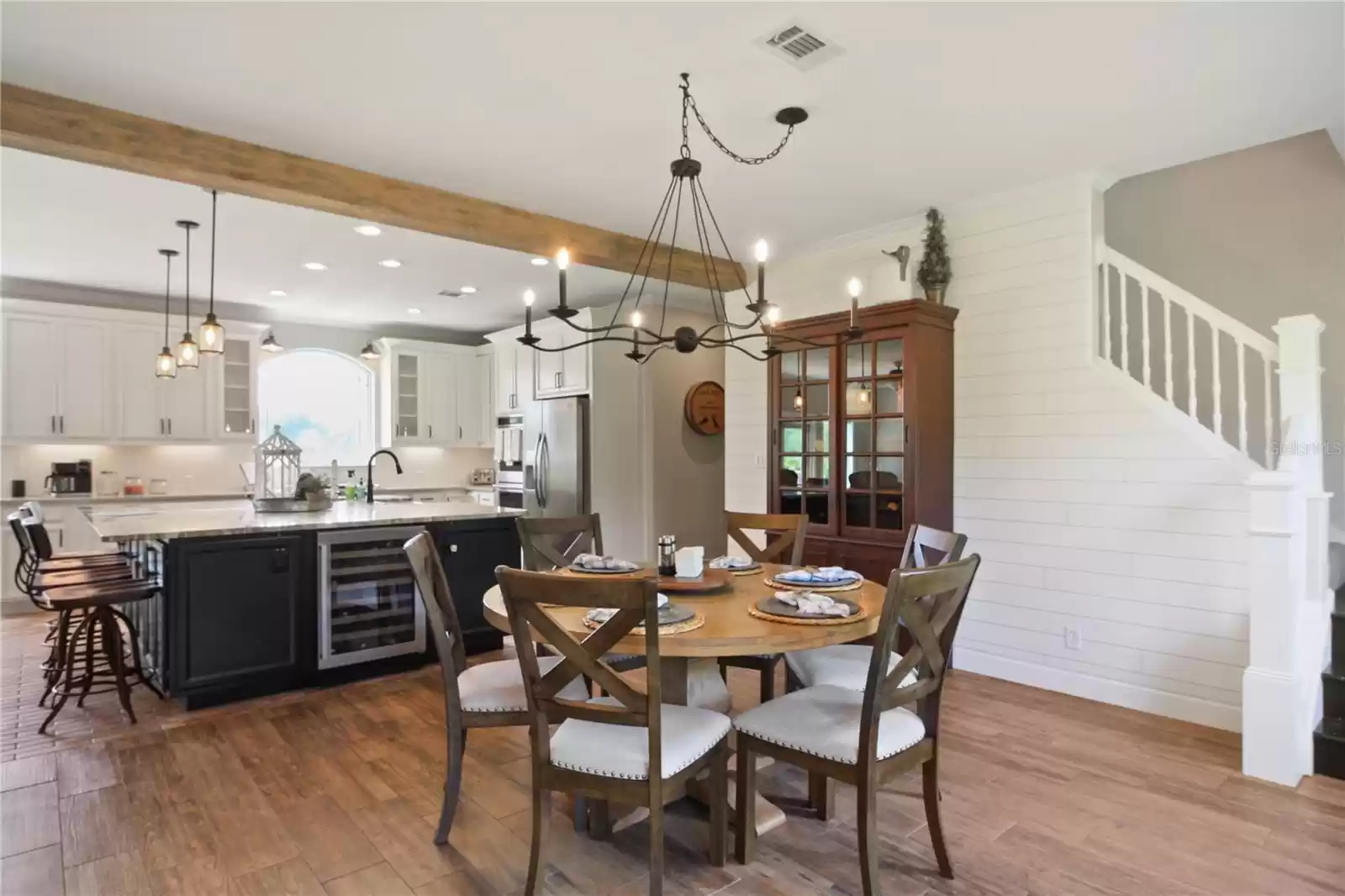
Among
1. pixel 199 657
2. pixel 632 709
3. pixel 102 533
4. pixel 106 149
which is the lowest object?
pixel 199 657

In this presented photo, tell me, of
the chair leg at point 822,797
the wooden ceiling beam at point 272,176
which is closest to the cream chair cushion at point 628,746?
the chair leg at point 822,797

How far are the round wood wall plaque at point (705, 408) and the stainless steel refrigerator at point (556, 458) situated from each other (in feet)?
3.14

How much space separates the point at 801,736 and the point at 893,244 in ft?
11.2

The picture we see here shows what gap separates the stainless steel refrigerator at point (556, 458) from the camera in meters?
6.25

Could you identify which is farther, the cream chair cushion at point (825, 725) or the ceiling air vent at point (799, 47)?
the ceiling air vent at point (799, 47)

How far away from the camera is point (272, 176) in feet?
11.1

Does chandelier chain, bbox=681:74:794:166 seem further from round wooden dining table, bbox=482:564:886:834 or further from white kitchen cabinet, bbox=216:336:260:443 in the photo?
white kitchen cabinet, bbox=216:336:260:443

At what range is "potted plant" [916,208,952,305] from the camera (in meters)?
4.25

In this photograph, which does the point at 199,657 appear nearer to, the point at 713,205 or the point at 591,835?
the point at 591,835

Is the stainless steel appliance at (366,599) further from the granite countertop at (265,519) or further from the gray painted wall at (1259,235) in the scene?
the gray painted wall at (1259,235)

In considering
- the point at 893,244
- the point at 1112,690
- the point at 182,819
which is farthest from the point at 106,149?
the point at 1112,690

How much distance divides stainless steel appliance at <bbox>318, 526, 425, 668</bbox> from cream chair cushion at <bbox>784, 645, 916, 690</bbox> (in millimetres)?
2070

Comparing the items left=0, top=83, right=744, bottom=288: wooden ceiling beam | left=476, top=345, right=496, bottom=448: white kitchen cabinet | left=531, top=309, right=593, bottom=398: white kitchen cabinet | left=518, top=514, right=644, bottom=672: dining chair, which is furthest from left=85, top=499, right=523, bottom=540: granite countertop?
left=476, top=345, right=496, bottom=448: white kitchen cabinet

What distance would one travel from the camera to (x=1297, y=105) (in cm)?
301
